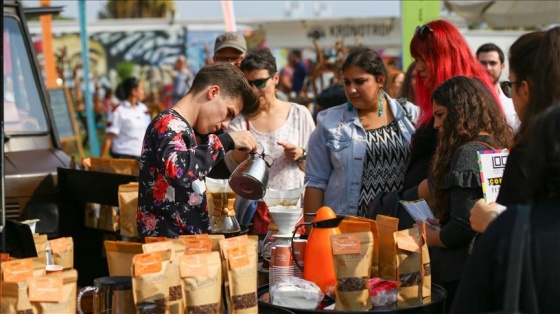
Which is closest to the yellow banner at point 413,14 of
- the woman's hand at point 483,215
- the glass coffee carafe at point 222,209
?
the glass coffee carafe at point 222,209

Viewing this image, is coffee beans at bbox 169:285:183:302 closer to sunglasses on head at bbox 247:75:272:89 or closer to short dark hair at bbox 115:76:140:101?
sunglasses on head at bbox 247:75:272:89

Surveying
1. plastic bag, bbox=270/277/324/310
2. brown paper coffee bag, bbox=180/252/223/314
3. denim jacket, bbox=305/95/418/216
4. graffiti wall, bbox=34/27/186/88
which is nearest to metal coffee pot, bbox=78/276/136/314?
brown paper coffee bag, bbox=180/252/223/314

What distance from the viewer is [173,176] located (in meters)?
3.41

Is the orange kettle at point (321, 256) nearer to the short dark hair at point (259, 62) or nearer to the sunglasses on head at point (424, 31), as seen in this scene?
the sunglasses on head at point (424, 31)

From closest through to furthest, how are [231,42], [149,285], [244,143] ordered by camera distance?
[149,285] → [244,143] → [231,42]

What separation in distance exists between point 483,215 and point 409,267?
0.36m

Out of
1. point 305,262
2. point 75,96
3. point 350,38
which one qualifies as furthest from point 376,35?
point 305,262

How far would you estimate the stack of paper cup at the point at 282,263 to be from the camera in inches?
128

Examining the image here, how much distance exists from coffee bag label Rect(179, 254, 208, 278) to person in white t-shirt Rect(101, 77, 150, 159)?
823 centimetres

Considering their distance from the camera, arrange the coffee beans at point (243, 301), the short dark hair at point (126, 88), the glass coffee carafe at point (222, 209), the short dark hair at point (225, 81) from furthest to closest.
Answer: the short dark hair at point (126, 88) < the glass coffee carafe at point (222, 209) < the short dark hair at point (225, 81) < the coffee beans at point (243, 301)

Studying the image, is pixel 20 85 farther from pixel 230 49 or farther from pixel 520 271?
pixel 520 271

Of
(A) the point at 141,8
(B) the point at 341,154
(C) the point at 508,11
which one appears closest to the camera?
(B) the point at 341,154

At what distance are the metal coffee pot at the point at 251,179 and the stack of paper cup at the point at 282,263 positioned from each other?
485mm

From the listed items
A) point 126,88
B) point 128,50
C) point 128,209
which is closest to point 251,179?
point 128,209
